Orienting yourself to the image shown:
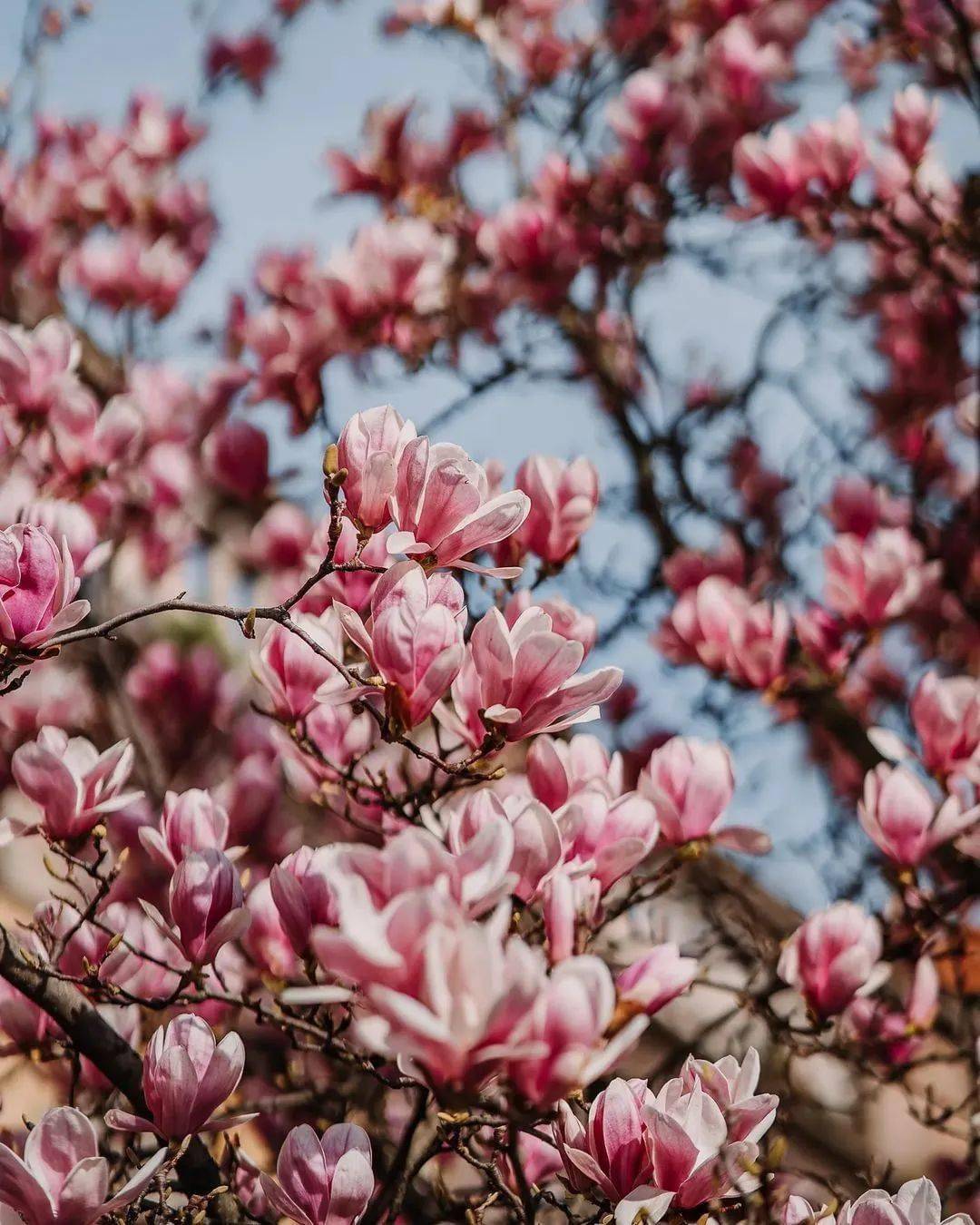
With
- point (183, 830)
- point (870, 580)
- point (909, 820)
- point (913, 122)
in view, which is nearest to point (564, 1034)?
point (183, 830)

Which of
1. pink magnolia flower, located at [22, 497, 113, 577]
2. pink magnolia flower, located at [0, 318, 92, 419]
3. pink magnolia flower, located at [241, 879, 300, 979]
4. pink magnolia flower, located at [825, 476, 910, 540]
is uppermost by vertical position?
pink magnolia flower, located at [825, 476, 910, 540]

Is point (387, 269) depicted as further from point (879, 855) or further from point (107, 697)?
point (879, 855)

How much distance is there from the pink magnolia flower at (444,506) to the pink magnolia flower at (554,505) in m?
0.53

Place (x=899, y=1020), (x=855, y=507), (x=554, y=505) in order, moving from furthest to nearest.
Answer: (x=855, y=507), (x=899, y=1020), (x=554, y=505)

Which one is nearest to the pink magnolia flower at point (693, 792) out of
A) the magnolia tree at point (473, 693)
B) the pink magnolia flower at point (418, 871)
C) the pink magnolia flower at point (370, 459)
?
the magnolia tree at point (473, 693)

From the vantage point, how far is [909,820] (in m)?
1.67

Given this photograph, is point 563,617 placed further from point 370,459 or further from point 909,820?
point 909,820

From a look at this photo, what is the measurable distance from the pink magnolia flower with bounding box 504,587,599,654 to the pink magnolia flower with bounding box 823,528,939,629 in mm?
1004

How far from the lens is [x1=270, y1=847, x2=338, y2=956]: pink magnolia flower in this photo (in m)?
1.28

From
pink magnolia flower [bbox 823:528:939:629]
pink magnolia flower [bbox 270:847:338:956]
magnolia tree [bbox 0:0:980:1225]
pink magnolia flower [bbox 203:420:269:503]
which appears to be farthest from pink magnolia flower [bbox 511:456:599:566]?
pink magnolia flower [bbox 203:420:269:503]

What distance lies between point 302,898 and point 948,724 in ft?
3.80

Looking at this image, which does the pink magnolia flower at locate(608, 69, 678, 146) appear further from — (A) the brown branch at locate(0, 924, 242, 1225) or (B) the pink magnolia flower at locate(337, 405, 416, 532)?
(A) the brown branch at locate(0, 924, 242, 1225)

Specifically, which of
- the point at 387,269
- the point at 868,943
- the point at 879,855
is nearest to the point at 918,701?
the point at 868,943

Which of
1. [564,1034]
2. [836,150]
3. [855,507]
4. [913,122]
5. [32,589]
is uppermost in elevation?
[913,122]
